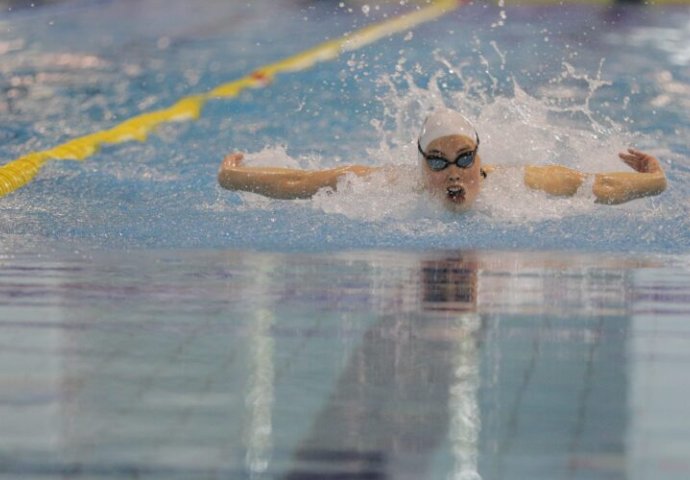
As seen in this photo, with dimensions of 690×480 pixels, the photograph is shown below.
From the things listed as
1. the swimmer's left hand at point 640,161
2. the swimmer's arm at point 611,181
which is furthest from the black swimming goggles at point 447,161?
the swimmer's left hand at point 640,161

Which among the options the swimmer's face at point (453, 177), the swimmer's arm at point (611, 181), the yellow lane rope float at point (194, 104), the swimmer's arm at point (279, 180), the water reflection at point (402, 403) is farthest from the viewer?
the yellow lane rope float at point (194, 104)

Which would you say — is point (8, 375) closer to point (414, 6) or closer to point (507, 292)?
point (507, 292)

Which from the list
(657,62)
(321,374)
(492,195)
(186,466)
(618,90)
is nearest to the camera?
(186,466)

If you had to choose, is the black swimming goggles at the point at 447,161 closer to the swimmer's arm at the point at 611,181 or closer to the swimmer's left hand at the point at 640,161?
the swimmer's arm at the point at 611,181

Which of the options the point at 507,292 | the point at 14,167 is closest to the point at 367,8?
the point at 14,167

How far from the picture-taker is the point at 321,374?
241 centimetres

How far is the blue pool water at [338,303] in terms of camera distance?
1982mm


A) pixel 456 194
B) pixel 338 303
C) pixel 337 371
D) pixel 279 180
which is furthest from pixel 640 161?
pixel 337 371

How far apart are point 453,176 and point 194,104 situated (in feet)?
13.1

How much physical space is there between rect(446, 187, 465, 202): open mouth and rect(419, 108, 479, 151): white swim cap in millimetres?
176

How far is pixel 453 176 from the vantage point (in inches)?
180

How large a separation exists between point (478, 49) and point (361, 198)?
5518 millimetres

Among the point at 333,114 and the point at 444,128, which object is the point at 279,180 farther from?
the point at 333,114

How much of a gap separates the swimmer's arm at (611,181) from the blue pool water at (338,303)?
2.7 inches
